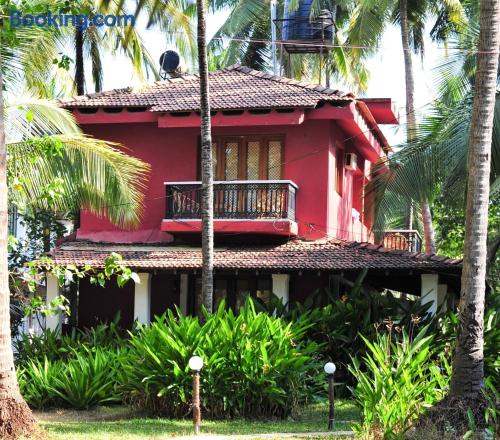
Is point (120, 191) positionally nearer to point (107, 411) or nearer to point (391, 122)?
point (107, 411)

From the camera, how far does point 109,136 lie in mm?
21234

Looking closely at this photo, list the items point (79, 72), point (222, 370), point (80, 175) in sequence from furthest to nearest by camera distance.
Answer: point (79, 72) → point (80, 175) → point (222, 370)

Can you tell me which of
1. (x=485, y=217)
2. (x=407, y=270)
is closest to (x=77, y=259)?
(x=407, y=270)

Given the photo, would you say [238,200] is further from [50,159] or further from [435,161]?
[50,159]

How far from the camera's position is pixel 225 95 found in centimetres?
2069

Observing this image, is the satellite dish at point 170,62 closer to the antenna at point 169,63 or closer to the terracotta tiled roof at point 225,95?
the antenna at point 169,63

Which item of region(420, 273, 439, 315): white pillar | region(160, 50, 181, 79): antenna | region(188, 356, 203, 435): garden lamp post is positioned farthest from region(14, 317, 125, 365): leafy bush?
region(160, 50, 181, 79): antenna

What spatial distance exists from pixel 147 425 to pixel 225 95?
29.2 feet

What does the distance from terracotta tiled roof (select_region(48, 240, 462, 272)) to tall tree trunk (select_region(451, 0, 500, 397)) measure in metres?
5.37

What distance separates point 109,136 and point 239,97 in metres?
2.88

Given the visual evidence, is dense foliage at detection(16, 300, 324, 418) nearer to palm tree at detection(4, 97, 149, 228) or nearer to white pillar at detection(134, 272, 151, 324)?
palm tree at detection(4, 97, 149, 228)

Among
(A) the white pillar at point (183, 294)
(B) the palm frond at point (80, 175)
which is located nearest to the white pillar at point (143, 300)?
(A) the white pillar at point (183, 294)

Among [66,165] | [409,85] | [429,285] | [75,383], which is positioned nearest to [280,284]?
[429,285]

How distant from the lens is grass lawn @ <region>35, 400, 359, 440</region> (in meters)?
12.7
